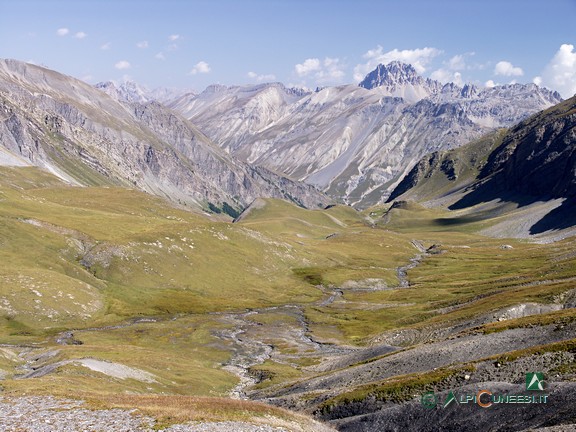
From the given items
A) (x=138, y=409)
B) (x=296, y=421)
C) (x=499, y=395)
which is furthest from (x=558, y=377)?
(x=138, y=409)

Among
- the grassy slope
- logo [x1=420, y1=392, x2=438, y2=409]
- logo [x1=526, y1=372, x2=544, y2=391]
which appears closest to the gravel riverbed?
logo [x1=420, y1=392, x2=438, y2=409]

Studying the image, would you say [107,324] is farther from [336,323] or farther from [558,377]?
[558,377]

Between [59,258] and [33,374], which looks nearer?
[33,374]

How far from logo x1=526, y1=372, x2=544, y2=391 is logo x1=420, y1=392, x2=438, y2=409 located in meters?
7.67

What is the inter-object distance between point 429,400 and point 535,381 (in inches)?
349

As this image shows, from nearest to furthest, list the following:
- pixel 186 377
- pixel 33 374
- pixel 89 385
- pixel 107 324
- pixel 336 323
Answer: pixel 89 385 < pixel 33 374 < pixel 186 377 < pixel 107 324 < pixel 336 323

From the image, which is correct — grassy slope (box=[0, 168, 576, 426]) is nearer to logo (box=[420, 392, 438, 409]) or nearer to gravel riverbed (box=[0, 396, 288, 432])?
gravel riverbed (box=[0, 396, 288, 432])

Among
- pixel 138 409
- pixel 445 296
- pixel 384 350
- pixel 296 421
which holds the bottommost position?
pixel 445 296

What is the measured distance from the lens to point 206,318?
15112cm

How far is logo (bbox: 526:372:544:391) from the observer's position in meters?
40.0

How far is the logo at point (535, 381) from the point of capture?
39969mm

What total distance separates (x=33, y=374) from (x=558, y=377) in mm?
66529

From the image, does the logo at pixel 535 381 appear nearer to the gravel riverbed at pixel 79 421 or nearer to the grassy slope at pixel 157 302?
the gravel riverbed at pixel 79 421

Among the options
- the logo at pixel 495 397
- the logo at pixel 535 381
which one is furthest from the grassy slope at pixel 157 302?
the logo at pixel 495 397
